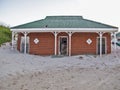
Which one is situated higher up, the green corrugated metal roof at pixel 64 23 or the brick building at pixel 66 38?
the green corrugated metal roof at pixel 64 23

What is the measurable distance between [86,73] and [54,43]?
1221 cm

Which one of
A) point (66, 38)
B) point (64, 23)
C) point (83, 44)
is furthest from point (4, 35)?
point (83, 44)

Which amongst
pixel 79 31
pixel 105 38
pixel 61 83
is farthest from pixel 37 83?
pixel 105 38

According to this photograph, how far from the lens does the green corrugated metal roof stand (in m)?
27.7

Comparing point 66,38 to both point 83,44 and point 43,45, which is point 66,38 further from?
point 43,45

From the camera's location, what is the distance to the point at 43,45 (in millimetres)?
27672

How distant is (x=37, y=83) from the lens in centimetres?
1301

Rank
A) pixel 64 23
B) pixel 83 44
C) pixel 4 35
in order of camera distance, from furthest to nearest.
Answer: pixel 4 35
pixel 64 23
pixel 83 44

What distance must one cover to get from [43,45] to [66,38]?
251 cm

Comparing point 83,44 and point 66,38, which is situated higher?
point 66,38

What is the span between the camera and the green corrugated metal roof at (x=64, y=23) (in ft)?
90.8

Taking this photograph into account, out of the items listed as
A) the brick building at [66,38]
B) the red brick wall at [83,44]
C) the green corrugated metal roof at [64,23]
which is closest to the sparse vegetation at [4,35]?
the green corrugated metal roof at [64,23]

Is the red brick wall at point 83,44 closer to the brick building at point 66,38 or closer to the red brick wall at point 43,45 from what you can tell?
the brick building at point 66,38

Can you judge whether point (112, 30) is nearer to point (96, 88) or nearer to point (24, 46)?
point (24, 46)
